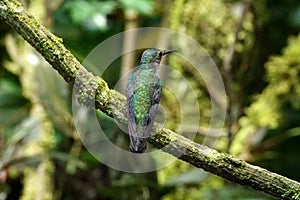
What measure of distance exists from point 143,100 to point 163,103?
2.85ft

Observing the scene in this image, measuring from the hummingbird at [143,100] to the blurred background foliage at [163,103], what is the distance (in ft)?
1.97

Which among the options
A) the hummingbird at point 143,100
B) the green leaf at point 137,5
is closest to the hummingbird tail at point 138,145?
the hummingbird at point 143,100

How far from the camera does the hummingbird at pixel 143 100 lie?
61 centimetres

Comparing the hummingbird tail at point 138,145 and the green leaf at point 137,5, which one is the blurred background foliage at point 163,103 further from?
the hummingbird tail at point 138,145

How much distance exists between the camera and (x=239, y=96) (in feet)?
5.34

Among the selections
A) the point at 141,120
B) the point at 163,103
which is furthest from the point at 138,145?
the point at 163,103

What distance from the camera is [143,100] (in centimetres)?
66

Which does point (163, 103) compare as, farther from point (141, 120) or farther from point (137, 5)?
point (141, 120)

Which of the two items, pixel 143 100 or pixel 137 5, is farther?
pixel 137 5

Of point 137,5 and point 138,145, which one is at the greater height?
point 137,5

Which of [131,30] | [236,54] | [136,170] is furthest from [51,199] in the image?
[236,54]

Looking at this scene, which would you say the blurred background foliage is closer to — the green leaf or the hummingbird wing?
the green leaf

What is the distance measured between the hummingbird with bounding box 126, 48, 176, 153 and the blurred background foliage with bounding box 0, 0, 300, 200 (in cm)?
60

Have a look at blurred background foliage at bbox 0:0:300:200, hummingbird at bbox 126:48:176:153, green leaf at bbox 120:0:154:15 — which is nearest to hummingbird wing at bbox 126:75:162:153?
hummingbird at bbox 126:48:176:153
